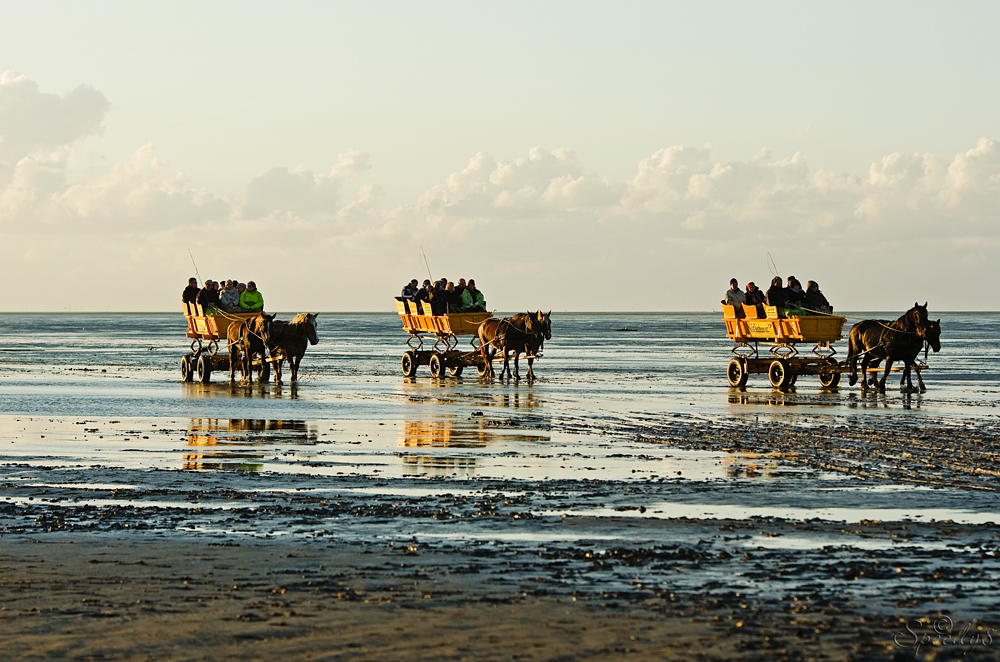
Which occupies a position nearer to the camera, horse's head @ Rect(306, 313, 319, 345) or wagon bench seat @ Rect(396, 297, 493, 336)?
horse's head @ Rect(306, 313, 319, 345)

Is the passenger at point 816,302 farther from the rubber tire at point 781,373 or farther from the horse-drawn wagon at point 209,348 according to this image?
the horse-drawn wagon at point 209,348

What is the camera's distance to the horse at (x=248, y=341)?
2791 centimetres

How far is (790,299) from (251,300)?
1325 centimetres

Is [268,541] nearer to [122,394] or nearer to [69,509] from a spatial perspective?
[69,509]

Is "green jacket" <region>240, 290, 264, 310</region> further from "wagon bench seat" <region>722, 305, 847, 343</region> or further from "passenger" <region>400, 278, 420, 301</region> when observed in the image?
"wagon bench seat" <region>722, 305, 847, 343</region>

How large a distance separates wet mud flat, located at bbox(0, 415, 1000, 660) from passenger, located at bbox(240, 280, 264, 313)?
1719 centimetres

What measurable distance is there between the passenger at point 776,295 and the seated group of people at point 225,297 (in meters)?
12.5

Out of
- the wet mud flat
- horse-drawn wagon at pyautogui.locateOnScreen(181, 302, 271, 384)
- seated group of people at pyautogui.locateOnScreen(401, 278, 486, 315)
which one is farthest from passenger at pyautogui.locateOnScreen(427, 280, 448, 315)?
the wet mud flat

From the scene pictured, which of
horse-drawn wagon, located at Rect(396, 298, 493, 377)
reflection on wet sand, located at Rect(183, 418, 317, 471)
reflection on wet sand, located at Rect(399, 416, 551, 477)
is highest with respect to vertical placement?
horse-drawn wagon, located at Rect(396, 298, 493, 377)

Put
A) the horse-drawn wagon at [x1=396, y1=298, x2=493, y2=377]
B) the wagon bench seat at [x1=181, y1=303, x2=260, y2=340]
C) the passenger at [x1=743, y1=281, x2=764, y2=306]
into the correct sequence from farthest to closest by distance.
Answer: the horse-drawn wagon at [x1=396, y1=298, x2=493, y2=377] → the wagon bench seat at [x1=181, y1=303, x2=260, y2=340] → the passenger at [x1=743, y1=281, x2=764, y2=306]

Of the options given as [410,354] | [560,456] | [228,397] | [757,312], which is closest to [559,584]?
[560,456]

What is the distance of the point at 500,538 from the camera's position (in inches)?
324

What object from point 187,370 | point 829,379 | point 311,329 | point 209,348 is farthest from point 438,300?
point 829,379

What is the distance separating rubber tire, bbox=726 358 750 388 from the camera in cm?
2614
